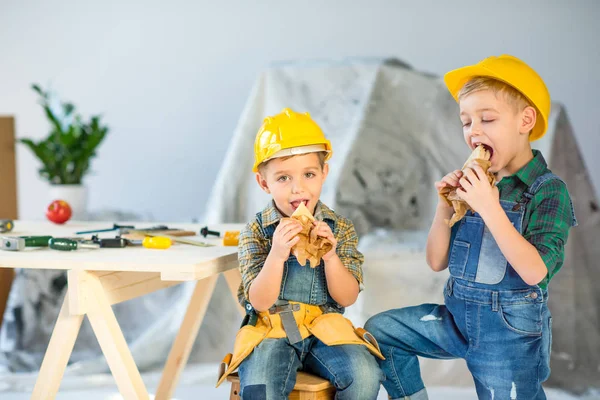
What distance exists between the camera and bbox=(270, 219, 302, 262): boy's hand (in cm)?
156

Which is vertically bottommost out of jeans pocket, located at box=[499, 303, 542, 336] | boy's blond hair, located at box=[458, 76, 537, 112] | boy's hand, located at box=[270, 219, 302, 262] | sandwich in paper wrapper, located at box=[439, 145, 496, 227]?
jeans pocket, located at box=[499, 303, 542, 336]

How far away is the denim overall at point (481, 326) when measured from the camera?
1.55 m

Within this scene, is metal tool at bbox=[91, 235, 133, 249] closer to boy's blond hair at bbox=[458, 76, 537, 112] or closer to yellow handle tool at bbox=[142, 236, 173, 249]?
yellow handle tool at bbox=[142, 236, 173, 249]

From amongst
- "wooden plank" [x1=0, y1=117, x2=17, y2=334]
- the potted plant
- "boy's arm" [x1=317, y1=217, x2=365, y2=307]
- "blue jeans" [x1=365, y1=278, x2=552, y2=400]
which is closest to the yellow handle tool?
"boy's arm" [x1=317, y1=217, x2=365, y2=307]

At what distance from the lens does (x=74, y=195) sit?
3.25 meters

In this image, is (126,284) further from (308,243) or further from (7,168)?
(7,168)

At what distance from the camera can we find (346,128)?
3395 mm

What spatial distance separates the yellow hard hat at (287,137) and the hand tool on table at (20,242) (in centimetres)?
60

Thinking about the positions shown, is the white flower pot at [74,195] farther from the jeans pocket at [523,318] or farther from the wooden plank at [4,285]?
the jeans pocket at [523,318]

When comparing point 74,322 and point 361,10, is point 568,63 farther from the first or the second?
point 74,322

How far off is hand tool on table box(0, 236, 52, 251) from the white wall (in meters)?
2.05

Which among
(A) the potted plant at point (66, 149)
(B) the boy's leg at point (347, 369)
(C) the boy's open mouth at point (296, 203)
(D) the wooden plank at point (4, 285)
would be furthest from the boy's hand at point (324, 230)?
(D) the wooden plank at point (4, 285)

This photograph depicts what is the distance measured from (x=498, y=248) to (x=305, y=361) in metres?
0.50

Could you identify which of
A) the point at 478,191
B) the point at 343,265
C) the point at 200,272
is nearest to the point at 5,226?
the point at 200,272
